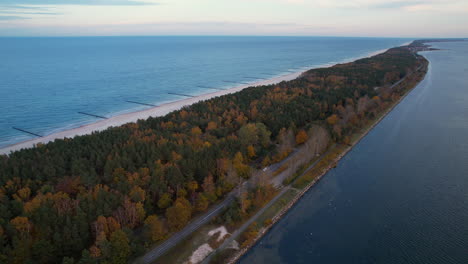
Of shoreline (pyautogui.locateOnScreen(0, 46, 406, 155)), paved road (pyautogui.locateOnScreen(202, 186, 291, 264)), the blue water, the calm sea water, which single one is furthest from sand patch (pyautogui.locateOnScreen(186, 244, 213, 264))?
the blue water

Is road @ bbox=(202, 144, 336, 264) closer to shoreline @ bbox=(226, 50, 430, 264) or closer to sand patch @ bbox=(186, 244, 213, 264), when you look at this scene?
sand patch @ bbox=(186, 244, 213, 264)

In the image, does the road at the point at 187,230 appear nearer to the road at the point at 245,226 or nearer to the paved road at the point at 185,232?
the paved road at the point at 185,232

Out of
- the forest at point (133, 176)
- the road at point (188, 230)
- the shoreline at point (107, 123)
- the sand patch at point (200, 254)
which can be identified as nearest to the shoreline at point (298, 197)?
the road at point (188, 230)

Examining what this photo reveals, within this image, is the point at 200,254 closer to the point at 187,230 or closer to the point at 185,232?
the point at 185,232

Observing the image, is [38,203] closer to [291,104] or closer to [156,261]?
[156,261]

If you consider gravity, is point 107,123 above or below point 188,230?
above

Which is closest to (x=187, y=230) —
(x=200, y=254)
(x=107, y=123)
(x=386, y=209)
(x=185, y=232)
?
(x=185, y=232)

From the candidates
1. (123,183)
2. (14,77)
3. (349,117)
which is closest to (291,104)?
(349,117)
